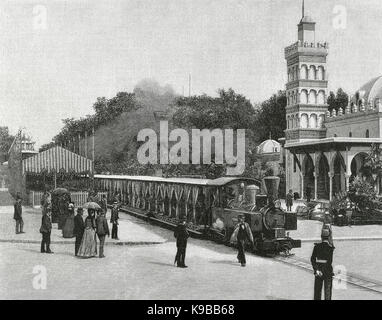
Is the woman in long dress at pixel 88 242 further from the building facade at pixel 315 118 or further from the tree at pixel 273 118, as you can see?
the tree at pixel 273 118

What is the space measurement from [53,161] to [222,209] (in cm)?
1535

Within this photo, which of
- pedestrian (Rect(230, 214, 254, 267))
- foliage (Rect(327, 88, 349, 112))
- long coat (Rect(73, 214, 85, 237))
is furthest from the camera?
foliage (Rect(327, 88, 349, 112))

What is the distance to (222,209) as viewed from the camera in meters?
18.7

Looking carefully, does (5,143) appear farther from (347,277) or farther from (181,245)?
(347,277)

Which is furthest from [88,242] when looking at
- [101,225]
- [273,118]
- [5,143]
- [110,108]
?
[5,143]

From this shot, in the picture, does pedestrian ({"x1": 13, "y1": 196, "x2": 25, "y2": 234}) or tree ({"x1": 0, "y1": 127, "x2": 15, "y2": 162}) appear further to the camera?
tree ({"x1": 0, "y1": 127, "x2": 15, "y2": 162})

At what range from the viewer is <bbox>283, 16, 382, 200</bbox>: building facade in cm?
4712

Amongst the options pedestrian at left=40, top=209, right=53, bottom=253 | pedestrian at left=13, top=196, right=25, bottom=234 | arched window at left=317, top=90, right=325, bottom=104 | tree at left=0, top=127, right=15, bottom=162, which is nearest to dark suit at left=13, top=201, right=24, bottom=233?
pedestrian at left=13, top=196, right=25, bottom=234

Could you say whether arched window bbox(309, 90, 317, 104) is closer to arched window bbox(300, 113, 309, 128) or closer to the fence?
arched window bbox(300, 113, 309, 128)

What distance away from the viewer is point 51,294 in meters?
10.9

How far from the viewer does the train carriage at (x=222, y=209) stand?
16.5 metres

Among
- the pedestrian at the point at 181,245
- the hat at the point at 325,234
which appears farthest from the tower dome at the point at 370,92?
the hat at the point at 325,234

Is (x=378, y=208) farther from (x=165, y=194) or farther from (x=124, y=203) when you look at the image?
(x=124, y=203)
